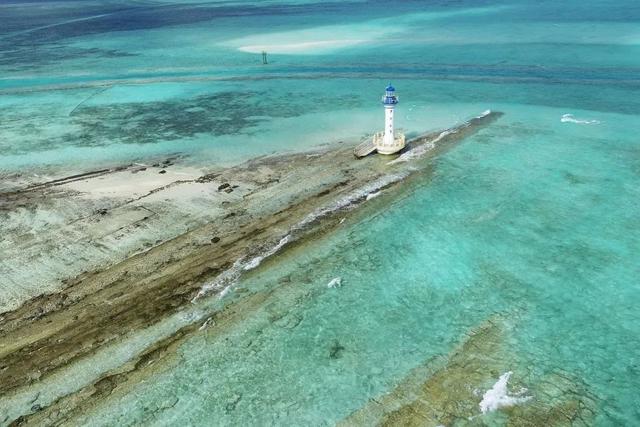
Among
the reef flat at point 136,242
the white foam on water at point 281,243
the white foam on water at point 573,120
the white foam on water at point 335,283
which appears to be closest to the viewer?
the reef flat at point 136,242

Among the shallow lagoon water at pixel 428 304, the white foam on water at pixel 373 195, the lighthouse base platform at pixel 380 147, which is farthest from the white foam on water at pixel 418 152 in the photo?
the white foam on water at pixel 373 195

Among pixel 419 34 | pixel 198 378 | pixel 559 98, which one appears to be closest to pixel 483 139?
pixel 559 98

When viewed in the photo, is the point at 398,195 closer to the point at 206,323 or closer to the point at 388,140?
the point at 388,140

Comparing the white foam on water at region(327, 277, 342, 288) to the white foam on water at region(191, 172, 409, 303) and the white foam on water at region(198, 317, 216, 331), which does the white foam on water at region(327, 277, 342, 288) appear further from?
the white foam on water at region(198, 317, 216, 331)

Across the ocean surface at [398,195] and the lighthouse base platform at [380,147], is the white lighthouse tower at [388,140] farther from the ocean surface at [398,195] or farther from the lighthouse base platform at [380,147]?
the ocean surface at [398,195]

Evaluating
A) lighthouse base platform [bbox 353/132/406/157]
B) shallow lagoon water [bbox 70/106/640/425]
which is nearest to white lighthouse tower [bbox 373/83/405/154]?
→ lighthouse base platform [bbox 353/132/406/157]

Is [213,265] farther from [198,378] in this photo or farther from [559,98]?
[559,98]

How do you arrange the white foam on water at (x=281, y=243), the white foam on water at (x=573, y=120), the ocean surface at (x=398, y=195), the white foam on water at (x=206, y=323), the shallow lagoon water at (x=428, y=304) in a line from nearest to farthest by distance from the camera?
A: 1. the shallow lagoon water at (x=428, y=304)
2. the ocean surface at (x=398, y=195)
3. the white foam on water at (x=206, y=323)
4. the white foam on water at (x=281, y=243)
5. the white foam on water at (x=573, y=120)
